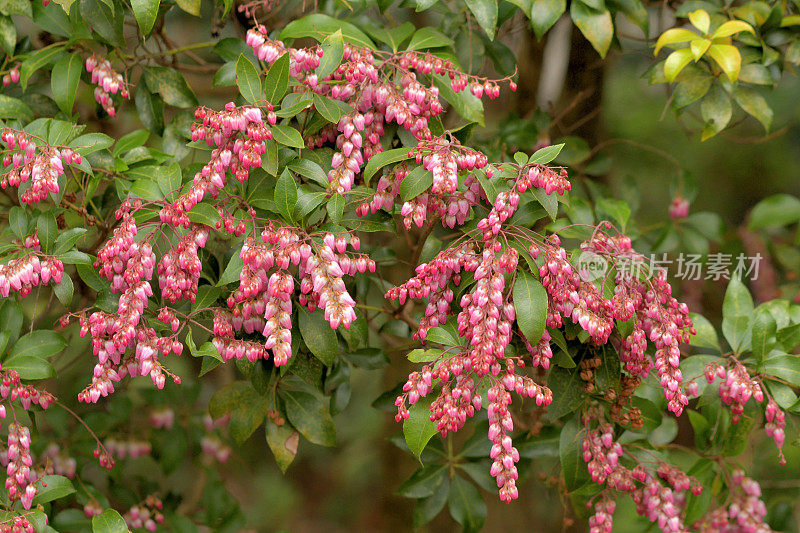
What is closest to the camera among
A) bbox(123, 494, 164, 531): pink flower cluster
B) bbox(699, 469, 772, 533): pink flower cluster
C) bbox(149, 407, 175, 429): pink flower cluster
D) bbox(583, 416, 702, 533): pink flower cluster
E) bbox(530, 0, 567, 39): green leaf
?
bbox(583, 416, 702, 533): pink flower cluster

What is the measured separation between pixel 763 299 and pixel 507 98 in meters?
1.16

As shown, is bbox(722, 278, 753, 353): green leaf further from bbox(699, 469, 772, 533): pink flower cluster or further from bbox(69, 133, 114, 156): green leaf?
bbox(69, 133, 114, 156): green leaf

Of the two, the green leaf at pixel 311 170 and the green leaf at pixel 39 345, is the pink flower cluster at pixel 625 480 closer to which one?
the green leaf at pixel 311 170

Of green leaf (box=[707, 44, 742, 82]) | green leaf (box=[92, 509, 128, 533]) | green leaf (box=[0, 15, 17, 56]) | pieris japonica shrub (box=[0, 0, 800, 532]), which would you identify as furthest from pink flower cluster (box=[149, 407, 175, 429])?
green leaf (box=[707, 44, 742, 82])

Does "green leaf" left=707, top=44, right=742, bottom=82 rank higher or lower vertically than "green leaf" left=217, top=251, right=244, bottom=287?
higher

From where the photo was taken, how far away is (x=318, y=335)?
1450 millimetres

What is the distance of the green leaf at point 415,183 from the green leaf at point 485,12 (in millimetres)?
484

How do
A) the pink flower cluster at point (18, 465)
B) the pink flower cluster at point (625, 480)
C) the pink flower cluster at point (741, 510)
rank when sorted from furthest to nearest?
1. the pink flower cluster at point (741, 510)
2. the pink flower cluster at point (625, 480)
3. the pink flower cluster at point (18, 465)

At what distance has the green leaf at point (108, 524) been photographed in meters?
1.47

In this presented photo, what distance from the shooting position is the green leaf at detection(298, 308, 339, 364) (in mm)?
1447

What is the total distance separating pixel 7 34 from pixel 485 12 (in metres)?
1.04

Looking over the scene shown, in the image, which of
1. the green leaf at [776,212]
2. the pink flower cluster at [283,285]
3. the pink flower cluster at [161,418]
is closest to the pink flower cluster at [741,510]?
the green leaf at [776,212]

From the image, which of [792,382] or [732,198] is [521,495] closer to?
[792,382]

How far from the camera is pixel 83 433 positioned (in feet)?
6.55
